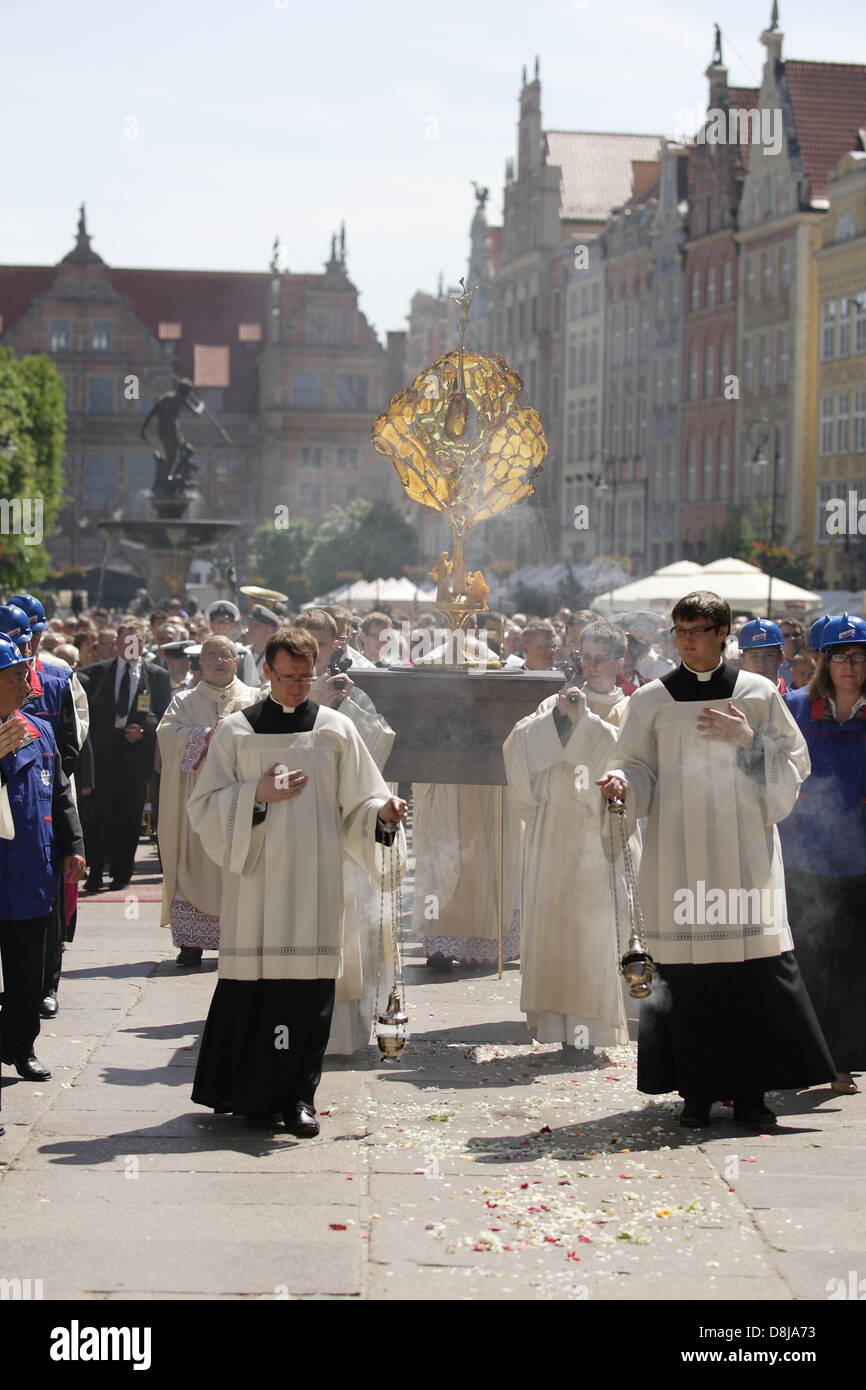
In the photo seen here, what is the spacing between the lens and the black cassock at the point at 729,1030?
738 centimetres

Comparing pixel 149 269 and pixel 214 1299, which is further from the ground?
pixel 149 269

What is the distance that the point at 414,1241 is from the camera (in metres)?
5.98

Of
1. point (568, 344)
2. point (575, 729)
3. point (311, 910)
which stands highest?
point (568, 344)

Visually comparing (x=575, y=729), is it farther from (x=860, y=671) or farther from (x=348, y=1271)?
(x=348, y=1271)

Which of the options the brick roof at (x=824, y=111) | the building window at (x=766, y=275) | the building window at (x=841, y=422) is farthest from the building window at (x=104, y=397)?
the building window at (x=841, y=422)

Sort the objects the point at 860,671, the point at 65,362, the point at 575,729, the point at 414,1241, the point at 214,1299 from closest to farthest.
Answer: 1. the point at 214,1299
2. the point at 414,1241
3. the point at 860,671
4. the point at 575,729
5. the point at 65,362

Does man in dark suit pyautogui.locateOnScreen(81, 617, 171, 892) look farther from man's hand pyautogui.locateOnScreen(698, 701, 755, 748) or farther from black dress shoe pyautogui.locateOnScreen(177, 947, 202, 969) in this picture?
man's hand pyautogui.locateOnScreen(698, 701, 755, 748)

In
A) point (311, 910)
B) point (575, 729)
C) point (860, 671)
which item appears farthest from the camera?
point (575, 729)

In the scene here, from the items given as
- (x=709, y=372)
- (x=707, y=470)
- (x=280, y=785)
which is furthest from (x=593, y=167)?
(x=280, y=785)

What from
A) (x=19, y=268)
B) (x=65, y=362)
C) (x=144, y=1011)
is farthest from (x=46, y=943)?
(x=19, y=268)

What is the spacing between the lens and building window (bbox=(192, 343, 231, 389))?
296 ft

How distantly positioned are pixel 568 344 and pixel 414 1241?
7058cm

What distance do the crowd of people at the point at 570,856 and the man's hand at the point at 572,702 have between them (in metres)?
0.01

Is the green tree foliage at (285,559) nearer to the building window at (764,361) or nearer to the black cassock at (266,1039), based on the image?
the building window at (764,361)
